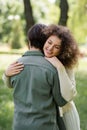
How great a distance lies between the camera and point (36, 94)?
373 cm

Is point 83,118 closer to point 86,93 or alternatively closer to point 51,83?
point 86,93

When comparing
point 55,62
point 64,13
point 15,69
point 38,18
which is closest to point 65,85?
point 55,62

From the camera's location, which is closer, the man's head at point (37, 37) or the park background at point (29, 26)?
the man's head at point (37, 37)

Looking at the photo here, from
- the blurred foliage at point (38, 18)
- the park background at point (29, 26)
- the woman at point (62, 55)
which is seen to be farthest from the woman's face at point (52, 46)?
the blurred foliage at point (38, 18)

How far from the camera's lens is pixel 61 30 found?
3.81m

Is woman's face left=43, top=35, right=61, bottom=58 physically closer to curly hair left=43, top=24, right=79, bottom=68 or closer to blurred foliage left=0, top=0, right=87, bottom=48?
curly hair left=43, top=24, right=79, bottom=68

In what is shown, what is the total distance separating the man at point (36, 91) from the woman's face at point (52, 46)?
0.18 ft

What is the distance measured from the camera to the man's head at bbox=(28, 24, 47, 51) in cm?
382

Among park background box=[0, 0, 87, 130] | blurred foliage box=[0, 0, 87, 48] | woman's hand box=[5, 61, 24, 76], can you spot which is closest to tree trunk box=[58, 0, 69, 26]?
park background box=[0, 0, 87, 130]

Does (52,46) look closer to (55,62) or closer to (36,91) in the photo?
(55,62)

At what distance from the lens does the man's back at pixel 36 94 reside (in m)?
3.72

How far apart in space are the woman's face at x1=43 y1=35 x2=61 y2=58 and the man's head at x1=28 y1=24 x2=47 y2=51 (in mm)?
57

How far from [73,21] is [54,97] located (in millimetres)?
35062

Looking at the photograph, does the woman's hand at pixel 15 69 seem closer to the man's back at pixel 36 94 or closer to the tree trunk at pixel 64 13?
the man's back at pixel 36 94
